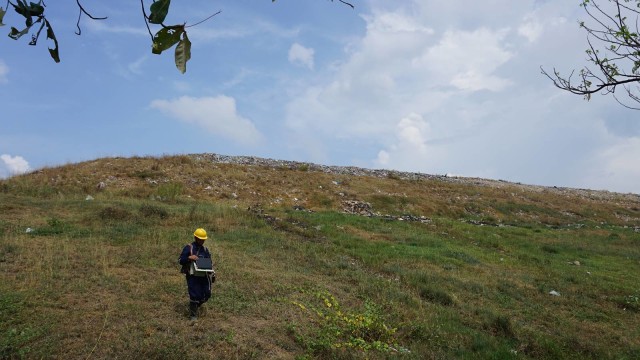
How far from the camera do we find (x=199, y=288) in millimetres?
6910

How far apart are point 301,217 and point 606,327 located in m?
9.93

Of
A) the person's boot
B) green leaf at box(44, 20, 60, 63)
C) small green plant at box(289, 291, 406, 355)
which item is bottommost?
small green plant at box(289, 291, 406, 355)

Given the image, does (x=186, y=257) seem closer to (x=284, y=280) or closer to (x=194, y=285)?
(x=194, y=285)

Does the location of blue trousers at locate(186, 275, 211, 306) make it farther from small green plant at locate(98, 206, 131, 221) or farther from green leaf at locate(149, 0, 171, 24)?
small green plant at locate(98, 206, 131, 221)

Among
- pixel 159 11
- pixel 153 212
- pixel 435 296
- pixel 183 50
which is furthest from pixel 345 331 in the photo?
pixel 153 212

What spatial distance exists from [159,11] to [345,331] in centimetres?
623

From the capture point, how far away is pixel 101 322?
250 inches

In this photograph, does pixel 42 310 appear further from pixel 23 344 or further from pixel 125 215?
pixel 125 215

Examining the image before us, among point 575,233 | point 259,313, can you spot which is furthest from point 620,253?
point 259,313

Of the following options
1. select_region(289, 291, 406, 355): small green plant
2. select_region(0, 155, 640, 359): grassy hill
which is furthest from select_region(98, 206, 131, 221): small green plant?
select_region(289, 291, 406, 355): small green plant

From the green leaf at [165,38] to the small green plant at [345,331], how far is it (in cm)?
536

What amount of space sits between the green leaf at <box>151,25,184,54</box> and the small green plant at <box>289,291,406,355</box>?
17.6ft

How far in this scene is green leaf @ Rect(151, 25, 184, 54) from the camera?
1.70m

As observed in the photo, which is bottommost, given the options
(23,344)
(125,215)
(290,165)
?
(23,344)
